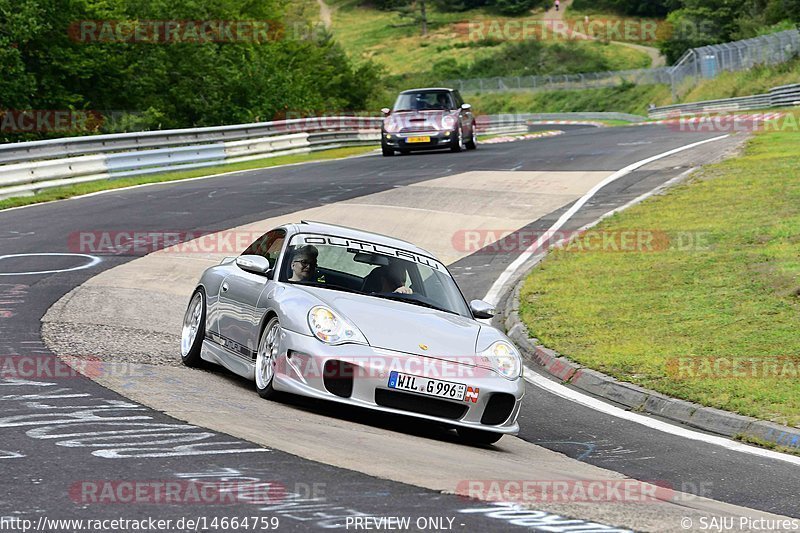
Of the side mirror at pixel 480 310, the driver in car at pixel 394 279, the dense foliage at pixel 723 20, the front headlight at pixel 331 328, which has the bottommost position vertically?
the side mirror at pixel 480 310

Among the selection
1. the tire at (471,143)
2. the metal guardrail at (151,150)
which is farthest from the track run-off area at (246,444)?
the tire at (471,143)

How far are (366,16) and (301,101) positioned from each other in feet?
354

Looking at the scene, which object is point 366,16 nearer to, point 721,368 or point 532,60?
point 532,60

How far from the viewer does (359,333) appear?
818 cm

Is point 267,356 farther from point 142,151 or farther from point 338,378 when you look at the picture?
point 142,151

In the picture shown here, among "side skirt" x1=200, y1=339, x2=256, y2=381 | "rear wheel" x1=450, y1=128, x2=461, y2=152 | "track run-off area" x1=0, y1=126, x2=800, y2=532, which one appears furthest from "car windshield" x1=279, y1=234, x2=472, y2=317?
"rear wheel" x1=450, y1=128, x2=461, y2=152

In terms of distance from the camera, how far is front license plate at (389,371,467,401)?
797cm

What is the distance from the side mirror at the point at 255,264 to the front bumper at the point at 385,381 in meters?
0.97

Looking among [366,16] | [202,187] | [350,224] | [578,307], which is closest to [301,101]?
[202,187]

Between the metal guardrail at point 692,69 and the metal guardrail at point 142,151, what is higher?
the metal guardrail at point 692,69

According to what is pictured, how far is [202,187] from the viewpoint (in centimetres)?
2520

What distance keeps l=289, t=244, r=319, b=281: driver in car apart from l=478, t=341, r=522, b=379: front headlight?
62.3 inches

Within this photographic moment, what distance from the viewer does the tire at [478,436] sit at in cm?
830

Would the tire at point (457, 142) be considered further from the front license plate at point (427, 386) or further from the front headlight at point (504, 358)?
the front license plate at point (427, 386)
